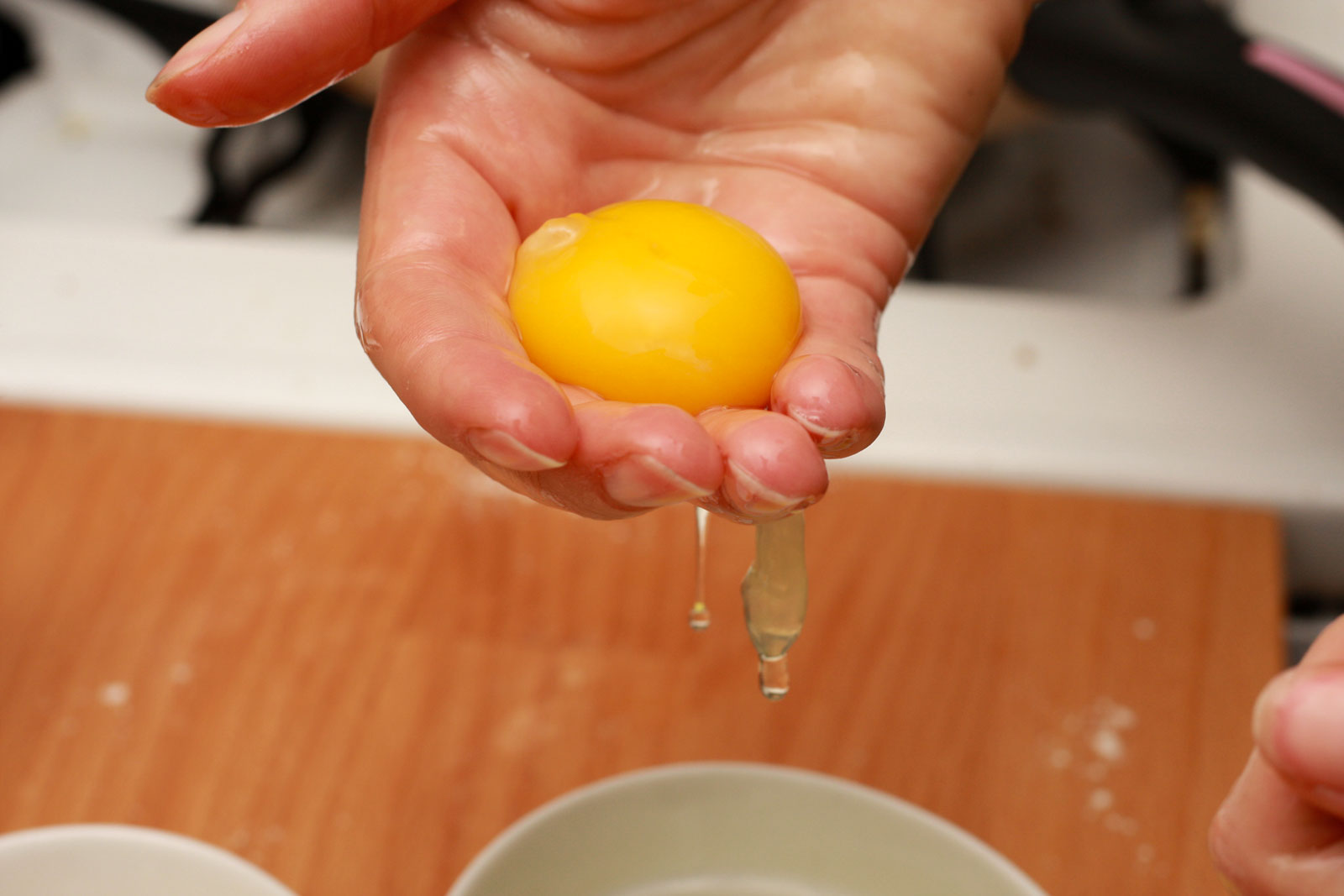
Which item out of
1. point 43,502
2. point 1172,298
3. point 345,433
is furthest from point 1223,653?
point 43,502

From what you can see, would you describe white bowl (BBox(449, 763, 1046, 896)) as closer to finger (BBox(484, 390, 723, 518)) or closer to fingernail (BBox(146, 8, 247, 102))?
finger (BBox(484, 390, 723, 518))

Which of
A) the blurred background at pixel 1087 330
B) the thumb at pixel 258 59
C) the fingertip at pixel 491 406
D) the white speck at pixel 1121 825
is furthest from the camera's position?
the blurred background at pixel 1087 330

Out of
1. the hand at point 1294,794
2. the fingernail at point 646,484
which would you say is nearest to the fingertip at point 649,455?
the fingernail at point 646,484

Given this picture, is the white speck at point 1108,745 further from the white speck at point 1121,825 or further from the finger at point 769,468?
the finger at point 769,468

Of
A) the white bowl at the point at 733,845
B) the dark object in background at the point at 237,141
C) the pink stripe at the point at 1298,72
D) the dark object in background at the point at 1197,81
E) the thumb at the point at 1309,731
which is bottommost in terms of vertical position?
the dark object in background at the point at 237,141

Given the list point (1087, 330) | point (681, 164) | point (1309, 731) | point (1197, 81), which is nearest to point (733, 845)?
point (1309, 731)

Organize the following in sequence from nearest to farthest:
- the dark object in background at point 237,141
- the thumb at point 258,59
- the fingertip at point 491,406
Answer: the fingertip at point 491,406
the thumb at point 258,59
the dark object in background at point 237,141
